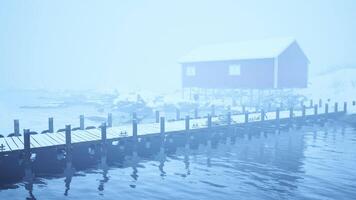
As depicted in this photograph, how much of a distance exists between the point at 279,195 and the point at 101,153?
9.40 metres

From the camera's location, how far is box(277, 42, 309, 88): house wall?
39500 mm

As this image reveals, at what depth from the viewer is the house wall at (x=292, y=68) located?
130 feet

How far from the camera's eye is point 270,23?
14950 cm

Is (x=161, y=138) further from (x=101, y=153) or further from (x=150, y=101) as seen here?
(x=150, y=101)

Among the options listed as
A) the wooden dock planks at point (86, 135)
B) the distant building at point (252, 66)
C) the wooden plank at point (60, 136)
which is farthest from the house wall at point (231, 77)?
the wooden plank at point (60, 136)

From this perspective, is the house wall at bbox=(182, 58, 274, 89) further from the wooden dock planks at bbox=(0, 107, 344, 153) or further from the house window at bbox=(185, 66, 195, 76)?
the wooden dock planks at bbox=(0, 107, 344, 153)

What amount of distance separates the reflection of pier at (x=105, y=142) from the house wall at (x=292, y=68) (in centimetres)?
1395

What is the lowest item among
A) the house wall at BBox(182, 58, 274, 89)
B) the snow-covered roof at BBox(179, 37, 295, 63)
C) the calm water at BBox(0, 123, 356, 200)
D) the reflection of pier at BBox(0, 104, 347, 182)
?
the calm water at BBox(0, 123, 356, 200)

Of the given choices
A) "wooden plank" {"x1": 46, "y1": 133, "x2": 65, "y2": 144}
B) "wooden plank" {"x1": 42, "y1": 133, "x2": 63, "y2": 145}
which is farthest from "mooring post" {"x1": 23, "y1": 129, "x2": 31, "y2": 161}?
"wooden plank" {"x1": 46, "y1": 133, "x2": 65, "y2": 144}

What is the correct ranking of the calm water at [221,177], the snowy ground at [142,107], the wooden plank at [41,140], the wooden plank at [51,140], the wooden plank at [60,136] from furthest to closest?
the snowy ground at [142,107] < the wooden plank at [60,136] < the wooden plank at [51,140] < the wooden plank at [41,140] < the calm water at [221,177]

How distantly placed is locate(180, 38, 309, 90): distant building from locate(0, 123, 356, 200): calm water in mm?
17232

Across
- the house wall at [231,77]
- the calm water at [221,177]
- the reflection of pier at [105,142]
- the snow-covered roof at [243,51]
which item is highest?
the snow-covered roof at [243,51]

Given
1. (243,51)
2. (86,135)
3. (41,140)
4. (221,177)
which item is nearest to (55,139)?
(41,140)

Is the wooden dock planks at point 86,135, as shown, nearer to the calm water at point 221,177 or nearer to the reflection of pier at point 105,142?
the reflection of pier at point 105,142
